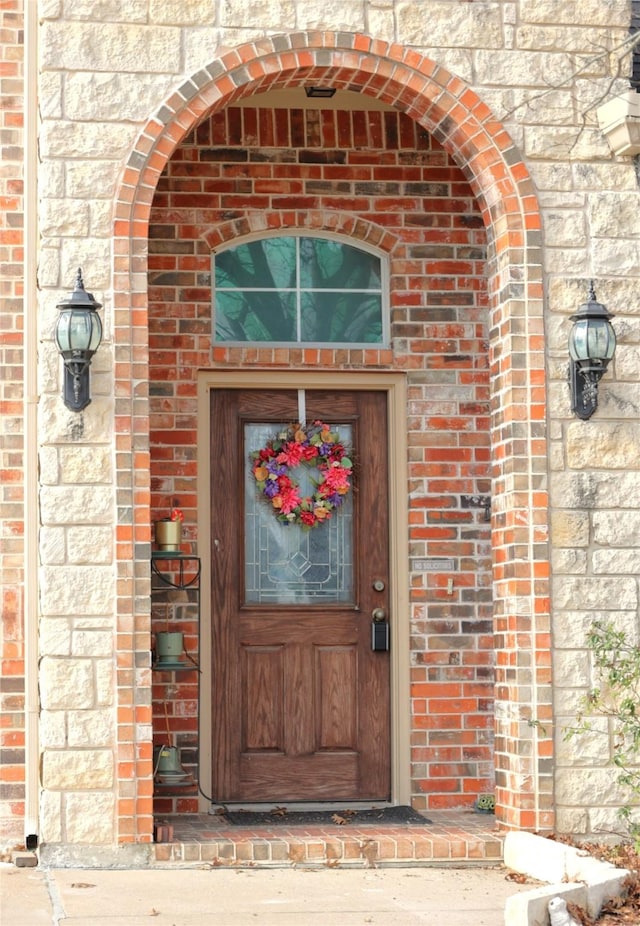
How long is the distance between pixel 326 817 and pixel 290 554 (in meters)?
1.48

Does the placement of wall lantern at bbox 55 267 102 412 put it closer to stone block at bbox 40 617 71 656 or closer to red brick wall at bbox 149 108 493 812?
stone block at bbox 40 617 71 656

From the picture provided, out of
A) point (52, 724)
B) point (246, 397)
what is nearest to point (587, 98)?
point (246, 397)

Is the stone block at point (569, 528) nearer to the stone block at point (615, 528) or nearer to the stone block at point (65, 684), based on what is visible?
the stone block at point (615, 528)

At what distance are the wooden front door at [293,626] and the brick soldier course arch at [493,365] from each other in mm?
1024

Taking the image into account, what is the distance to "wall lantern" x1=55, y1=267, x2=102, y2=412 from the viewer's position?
7133 millimetres

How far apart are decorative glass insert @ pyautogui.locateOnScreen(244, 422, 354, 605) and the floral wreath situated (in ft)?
0.16

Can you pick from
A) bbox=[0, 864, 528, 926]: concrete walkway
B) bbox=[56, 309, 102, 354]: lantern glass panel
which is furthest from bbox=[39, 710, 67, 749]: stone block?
bbox=[56, 309, 102, 354]: lantern glass panel

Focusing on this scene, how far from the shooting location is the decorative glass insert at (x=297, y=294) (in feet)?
28.5

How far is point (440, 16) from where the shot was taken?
7.71 meters

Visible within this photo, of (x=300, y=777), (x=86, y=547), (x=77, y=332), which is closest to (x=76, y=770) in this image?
(x=86, y=547)

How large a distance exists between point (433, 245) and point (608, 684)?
110 inches

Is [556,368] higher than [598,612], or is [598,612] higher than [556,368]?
[556,368]

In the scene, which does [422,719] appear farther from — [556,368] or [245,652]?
[556,368]

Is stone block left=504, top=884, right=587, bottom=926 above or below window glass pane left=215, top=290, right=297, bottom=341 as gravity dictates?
below
